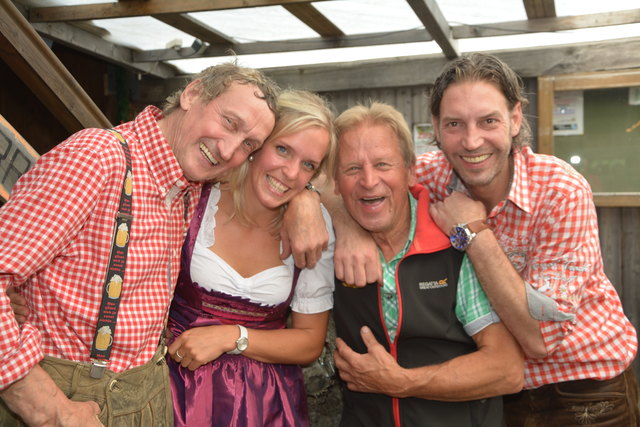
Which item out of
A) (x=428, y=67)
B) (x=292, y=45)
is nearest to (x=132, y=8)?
(x=292, y=45)

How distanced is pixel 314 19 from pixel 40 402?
3.61 m

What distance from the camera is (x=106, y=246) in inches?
61.9

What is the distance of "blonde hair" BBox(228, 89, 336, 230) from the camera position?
2.16m

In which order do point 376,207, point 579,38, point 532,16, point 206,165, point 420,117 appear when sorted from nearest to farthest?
1. point 206,165
2. point 376,207
3. point 532,16
4. point 579,38
5. point 420,117

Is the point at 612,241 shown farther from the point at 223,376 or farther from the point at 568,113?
→ the point at 223,376

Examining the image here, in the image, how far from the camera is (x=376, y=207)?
2150 mm

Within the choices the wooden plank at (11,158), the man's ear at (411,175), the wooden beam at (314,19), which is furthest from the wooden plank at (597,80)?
the wooden plank at (11,158)

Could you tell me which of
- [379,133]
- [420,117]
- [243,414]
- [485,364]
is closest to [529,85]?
[420,117]

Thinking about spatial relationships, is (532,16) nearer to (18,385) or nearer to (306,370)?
(306,370)

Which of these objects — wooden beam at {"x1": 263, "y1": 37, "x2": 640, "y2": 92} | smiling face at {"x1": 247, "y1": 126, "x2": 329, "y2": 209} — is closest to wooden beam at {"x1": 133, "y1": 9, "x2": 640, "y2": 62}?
wooden beam at {"x1": 263, "y1": 37, "x2": 640, "y2": 92}

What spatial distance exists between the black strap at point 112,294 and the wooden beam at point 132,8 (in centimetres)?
253

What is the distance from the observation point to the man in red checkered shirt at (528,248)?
2.04m

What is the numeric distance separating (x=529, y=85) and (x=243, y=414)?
398cm

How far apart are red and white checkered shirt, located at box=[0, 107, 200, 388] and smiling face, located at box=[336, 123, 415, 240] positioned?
648 millimetres
